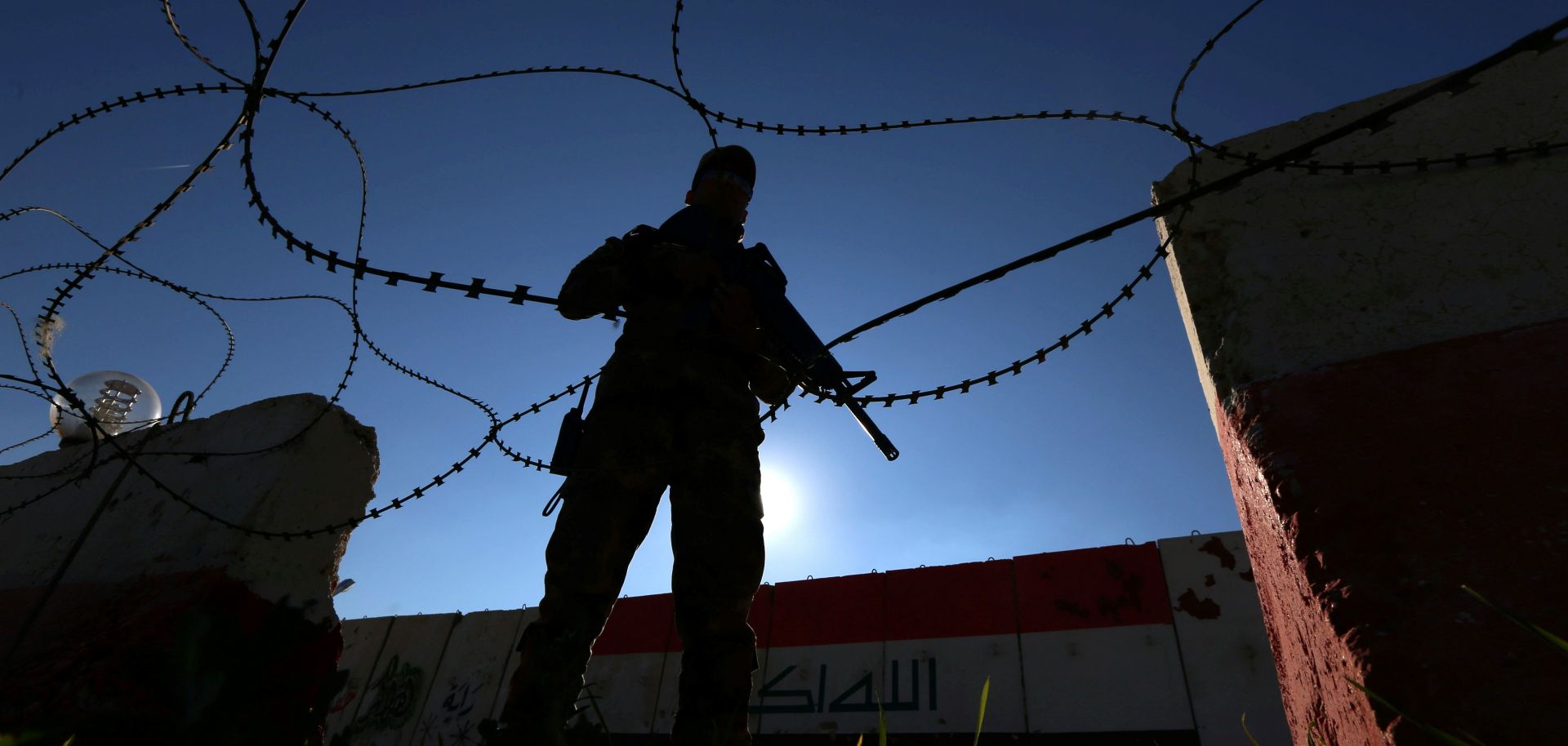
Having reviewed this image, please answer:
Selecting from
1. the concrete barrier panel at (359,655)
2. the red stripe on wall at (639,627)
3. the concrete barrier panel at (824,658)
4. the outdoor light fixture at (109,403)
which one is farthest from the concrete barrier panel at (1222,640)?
the concrete barrier panel at (359,655)

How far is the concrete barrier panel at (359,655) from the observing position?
8641 millimetres

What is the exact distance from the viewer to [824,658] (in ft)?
22.1

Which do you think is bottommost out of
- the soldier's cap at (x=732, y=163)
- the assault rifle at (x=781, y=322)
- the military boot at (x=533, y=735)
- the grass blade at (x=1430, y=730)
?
the military boot at (x=533, y=735)

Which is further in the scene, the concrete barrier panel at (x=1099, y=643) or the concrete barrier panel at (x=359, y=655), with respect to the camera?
the concrete barrier panel at (x=359, y=655)

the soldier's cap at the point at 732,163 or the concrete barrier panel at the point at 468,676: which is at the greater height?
the soldier's cap at the point at 732,163

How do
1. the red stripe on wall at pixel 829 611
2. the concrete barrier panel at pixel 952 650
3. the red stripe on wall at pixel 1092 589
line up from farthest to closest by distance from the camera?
the red stripe on wall at pixel 829 611
the concrete barrier panel at pixel 952 650
the red stripe on wall at pixel 1092 589

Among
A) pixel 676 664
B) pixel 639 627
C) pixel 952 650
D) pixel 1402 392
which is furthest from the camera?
pixel 639 627

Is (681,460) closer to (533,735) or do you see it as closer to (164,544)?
→ (533,735)

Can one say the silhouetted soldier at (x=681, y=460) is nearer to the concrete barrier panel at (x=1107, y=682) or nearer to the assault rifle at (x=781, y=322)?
the assault rifle at (x=781, y=322)

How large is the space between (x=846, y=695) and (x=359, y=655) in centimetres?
611

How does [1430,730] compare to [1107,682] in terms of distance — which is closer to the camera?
[1430,730]

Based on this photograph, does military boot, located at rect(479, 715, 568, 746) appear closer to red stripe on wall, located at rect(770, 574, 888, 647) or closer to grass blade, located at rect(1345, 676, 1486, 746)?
grass blade, located at rect(1345, 676, 1486, 746)

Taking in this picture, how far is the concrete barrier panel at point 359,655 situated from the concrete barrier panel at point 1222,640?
8209mm

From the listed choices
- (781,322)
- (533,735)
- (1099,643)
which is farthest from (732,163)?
(1099,643)
